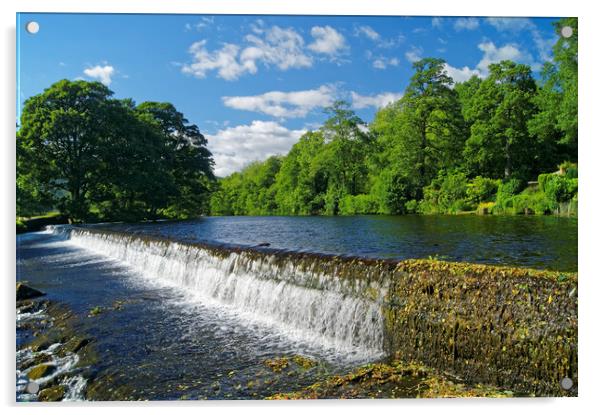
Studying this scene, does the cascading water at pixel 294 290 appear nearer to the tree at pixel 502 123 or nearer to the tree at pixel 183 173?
the tree at pixel 502 123

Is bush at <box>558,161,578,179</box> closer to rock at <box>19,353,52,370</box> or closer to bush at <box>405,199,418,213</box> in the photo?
rock at <box>19,353,52,370</box>

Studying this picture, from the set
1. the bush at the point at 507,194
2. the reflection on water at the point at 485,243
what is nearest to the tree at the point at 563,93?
the reflection on water at the point at 485,243

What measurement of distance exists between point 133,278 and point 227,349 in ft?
11.2

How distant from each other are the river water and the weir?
2 cm

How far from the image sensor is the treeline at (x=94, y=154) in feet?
15.6

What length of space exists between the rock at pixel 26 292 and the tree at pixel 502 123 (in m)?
5.96

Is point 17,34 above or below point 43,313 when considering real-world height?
above

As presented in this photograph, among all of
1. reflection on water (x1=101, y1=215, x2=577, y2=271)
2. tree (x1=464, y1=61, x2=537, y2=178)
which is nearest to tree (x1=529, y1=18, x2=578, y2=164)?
tree (x1=464, y1=61, x2=537, y2=178)

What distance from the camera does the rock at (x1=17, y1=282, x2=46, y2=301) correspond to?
4.53m

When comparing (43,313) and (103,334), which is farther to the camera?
(43,313)
